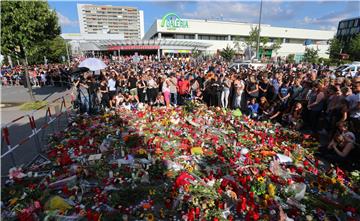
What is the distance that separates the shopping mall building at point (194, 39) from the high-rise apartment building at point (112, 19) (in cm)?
11212

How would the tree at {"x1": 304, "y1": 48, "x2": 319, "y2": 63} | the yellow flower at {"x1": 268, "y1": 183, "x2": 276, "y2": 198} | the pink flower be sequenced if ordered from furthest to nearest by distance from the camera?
the tree at {"x1": 304, "y1": 48, "x2": 319, "y2": 63}, the pink flower, the yellow flower at {"x1": 268, "y1": 183, "x2": 276, "y2": 198}

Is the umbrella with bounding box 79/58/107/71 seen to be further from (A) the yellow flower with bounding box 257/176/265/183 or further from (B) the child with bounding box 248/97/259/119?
(A) the yellow flower with bounding box 257/176/265/183

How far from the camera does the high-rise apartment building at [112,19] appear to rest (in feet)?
563

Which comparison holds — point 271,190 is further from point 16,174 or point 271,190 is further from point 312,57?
point 312,57

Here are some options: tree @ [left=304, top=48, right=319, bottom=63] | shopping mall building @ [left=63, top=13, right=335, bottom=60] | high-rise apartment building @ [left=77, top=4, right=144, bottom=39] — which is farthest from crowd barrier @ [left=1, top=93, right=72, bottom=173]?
high-rise apartment building @ [left=77, top=4, right=144, bottom=39]

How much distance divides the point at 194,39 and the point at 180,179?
7081 cm

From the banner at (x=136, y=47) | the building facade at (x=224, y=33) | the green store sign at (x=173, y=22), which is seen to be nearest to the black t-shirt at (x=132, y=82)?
the banner at (x=136, y=47)

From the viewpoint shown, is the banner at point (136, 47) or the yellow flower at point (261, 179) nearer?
the yellow flower at point (261, 179)

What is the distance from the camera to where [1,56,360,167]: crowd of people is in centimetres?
616

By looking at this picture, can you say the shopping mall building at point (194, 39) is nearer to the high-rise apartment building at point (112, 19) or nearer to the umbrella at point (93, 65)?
the umbrella at point (93, 65)

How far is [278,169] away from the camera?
16.9 feet

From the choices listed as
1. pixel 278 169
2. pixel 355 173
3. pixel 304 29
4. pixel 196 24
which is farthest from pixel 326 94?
pixel 304 29

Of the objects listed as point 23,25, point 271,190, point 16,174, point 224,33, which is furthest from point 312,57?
point 16,174

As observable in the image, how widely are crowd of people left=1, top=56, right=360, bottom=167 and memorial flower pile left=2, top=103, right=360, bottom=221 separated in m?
0.90
